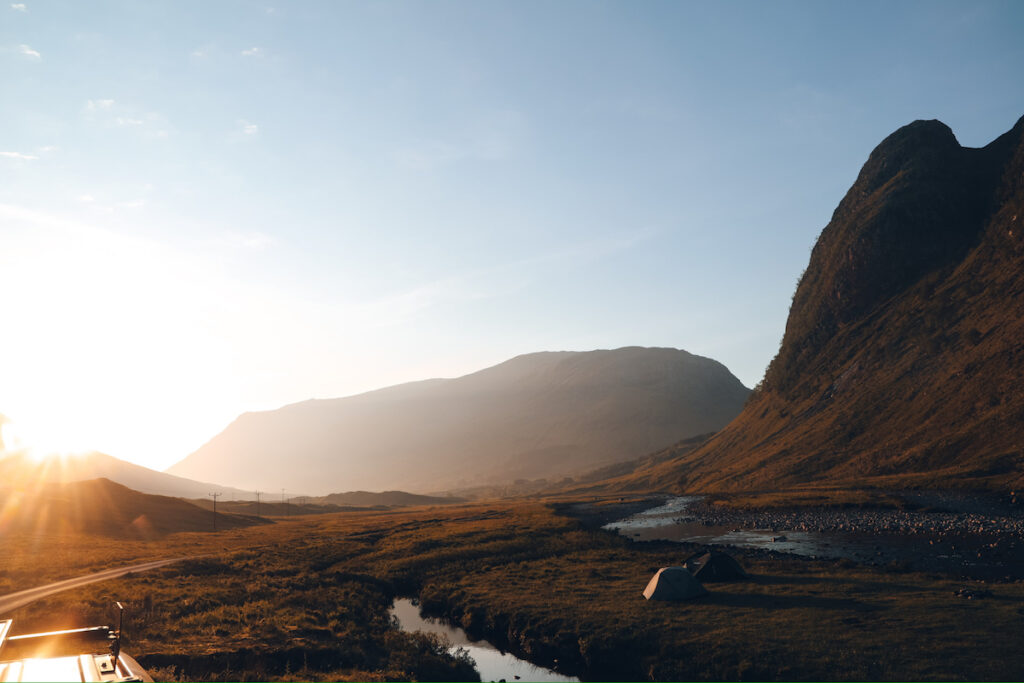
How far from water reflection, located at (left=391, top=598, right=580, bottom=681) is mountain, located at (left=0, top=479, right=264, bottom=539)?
78624 mm

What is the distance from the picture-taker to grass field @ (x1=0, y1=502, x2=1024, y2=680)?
25.1 m

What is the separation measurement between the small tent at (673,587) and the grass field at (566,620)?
83 centimetres

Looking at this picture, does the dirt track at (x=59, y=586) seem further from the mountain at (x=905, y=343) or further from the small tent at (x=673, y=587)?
the mountain at (x=905, y=343)

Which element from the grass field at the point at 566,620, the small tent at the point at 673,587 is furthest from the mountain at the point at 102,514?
the small tent at the point at 673,587

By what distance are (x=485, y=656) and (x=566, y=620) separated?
4.67m

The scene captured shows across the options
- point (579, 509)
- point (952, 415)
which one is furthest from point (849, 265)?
point (579, 509)

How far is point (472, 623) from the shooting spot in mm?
37094

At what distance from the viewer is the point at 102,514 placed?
110812 millimetres

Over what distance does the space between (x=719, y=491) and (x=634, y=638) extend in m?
105

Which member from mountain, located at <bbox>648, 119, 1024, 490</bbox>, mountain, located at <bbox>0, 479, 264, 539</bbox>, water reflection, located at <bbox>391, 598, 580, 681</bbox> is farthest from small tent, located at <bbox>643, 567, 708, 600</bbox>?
mountain, located at <bbox>0, 479, 264, 539</bbox>

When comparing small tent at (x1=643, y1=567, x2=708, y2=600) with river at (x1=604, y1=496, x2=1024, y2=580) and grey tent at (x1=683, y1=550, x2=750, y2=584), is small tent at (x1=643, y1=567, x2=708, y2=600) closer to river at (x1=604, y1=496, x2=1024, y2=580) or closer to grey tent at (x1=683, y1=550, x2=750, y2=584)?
grey tent at (x1=683, y1=550, x2=750, y2=584)

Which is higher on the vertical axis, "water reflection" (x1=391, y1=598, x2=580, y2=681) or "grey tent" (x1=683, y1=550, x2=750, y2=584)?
"grey tent" (x1=683, y1=550, x2=750, y2=584)

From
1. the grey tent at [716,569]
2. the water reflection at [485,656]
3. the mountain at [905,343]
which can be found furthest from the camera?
the mountain at [905,343]

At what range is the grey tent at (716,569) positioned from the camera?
1506 inches
